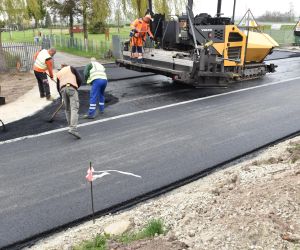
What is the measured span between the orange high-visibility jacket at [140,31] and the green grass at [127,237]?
9541 millimetres

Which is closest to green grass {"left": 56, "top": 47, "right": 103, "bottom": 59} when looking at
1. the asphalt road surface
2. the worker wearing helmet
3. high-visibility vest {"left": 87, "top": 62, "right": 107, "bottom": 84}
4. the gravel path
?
the worker wearing helmet

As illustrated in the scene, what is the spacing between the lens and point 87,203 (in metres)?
5.19

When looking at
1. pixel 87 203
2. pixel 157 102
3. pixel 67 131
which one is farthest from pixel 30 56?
pixel 87 203

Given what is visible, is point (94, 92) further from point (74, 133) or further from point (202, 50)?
point (202, 50)

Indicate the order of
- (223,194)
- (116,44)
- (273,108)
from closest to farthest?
(223,194), (273,108), (116,44)

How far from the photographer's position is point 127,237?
4113 mm

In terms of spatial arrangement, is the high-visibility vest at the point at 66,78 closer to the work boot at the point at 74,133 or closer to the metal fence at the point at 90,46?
the work boot at the point at 74,133

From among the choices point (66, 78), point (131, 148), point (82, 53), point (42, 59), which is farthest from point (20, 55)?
point (131, 148)

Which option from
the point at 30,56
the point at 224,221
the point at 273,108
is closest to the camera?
the point at 224,221

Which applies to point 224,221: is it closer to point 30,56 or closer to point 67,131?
point 67,131

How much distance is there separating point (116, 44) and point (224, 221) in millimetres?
17493

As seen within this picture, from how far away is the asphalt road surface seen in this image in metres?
5.18

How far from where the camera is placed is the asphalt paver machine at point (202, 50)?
11242 mm

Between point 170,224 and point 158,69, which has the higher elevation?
point 158,69
